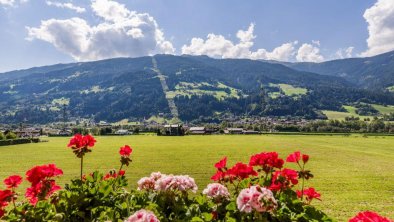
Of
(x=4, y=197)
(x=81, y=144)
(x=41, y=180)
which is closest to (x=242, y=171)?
(x=81, y=144)

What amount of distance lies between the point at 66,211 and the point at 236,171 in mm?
2623

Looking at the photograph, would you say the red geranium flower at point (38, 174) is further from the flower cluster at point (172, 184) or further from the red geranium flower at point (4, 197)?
the flower cluster at point (172, 184)

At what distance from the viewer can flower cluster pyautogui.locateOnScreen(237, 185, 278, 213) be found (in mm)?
3779

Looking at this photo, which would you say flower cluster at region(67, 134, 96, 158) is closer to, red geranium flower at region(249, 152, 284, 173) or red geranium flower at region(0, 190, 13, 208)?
red geranium flower at region(0, 190, 13, 208)

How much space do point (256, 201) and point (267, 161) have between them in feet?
6.69

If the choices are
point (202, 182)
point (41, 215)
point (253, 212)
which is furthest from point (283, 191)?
point (202, 182)

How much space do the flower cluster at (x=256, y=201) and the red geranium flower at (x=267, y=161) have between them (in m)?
1.89

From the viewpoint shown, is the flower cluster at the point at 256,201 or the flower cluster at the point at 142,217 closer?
the flower cluster at the point at 142,217

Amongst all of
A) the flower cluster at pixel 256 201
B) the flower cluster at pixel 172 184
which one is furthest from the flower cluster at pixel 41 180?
the flower cluster at pixel 256 201

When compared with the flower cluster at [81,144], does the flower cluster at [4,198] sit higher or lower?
lower

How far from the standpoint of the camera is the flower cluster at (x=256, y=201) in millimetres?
3779

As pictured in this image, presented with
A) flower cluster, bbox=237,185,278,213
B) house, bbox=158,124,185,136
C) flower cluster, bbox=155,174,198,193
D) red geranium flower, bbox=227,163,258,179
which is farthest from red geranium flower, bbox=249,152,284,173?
house, bbox=158,124,185,136

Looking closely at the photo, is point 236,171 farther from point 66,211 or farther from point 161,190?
point 66,211

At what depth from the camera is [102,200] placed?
513 centimetres
